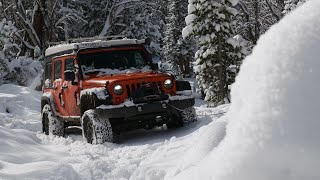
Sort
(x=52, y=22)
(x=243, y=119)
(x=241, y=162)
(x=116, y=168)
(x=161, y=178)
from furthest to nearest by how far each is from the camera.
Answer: (x=52, y=22)
(x=116, y=168)
(x=161, y=178)
(x=243, y=119)
(x=241, y=162)

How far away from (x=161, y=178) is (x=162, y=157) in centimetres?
110

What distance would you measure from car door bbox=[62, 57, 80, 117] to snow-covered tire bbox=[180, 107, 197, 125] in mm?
2101

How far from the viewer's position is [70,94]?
10.0m

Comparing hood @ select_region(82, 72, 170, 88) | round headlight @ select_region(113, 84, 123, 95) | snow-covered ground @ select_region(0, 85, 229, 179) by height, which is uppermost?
hood @ select_region(82, 72, 170, 88)

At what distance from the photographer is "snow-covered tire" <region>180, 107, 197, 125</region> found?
9258 millimetres

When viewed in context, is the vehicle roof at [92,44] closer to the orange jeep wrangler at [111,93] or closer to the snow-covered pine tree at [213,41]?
the orange jeep wrangler at [111,93]

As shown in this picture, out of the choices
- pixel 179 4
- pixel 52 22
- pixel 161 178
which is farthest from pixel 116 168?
pixel 179 4

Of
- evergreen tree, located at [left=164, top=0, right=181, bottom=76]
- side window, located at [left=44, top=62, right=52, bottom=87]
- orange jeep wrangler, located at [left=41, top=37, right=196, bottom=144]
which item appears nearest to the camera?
orange jeep wrangler, located at [left=41, top=37, right=196, bottom=144]

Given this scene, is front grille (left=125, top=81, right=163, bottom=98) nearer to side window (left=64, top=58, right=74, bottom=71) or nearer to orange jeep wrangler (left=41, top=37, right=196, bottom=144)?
orange jeep wrangler (left=41, top=37, right=196, bottom=144)

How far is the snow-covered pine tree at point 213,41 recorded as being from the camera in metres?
20.1

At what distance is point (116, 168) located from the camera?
6.26 meters

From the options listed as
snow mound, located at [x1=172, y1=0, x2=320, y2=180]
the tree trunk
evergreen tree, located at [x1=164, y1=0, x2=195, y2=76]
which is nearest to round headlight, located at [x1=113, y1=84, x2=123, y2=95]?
snow mound, located at [x1=172, y1=0, x2=320, y2=180]

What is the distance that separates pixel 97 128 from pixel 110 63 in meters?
1.91

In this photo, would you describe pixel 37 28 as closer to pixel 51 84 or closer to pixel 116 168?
pixel 51 84
